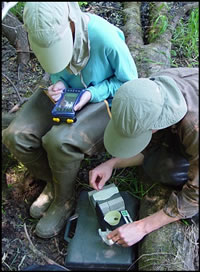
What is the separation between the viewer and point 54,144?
179 cm

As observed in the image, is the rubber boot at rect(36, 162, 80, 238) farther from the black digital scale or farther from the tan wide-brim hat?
the tan wide-brim hat

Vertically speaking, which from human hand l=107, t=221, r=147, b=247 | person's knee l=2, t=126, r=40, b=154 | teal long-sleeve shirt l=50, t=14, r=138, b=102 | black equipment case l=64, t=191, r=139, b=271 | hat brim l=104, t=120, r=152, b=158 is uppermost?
teal long-sleeve shirt l=50, t=14, r=138, b=102

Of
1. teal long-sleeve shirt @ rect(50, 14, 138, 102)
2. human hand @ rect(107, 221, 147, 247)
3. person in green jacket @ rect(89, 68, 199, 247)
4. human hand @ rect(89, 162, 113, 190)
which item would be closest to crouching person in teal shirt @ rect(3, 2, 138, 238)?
teal long-sleeve shirt @ rect(50, 14, 138, 102)

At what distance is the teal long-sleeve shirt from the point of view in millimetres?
1791

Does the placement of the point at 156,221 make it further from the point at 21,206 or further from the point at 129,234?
the point at 21,206

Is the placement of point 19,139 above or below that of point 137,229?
above

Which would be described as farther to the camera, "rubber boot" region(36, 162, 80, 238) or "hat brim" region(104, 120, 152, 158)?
"rubber boot" region(36, 162, 80, 238)

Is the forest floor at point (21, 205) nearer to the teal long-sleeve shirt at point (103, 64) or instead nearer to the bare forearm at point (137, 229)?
the bare forearm at point (137, 229)

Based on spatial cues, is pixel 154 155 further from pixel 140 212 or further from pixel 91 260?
pixel 91 260

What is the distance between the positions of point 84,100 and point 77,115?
91 millimetres

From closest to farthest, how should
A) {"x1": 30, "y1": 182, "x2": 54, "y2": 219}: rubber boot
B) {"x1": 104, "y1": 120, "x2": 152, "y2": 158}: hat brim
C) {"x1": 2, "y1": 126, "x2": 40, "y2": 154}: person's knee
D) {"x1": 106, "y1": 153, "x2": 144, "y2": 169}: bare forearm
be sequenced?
{"x1": 104, "y1": 120, "x2": 152, "y2": 158}: hat brim
{"x1": 2, "y1": 126, "x2": 40, "y2": 154}: person's knee
{"x1": 106, "y1": 153, "x2": 144, "y2": 169}: bare forearm
{"x1": 30, "y1": 182, "x2": 54, "y2": 219}: rubber boot

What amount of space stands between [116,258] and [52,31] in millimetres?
1143

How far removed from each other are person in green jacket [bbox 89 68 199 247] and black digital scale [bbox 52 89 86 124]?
0.33 meters

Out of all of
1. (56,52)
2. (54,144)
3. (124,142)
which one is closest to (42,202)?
(54,144)
